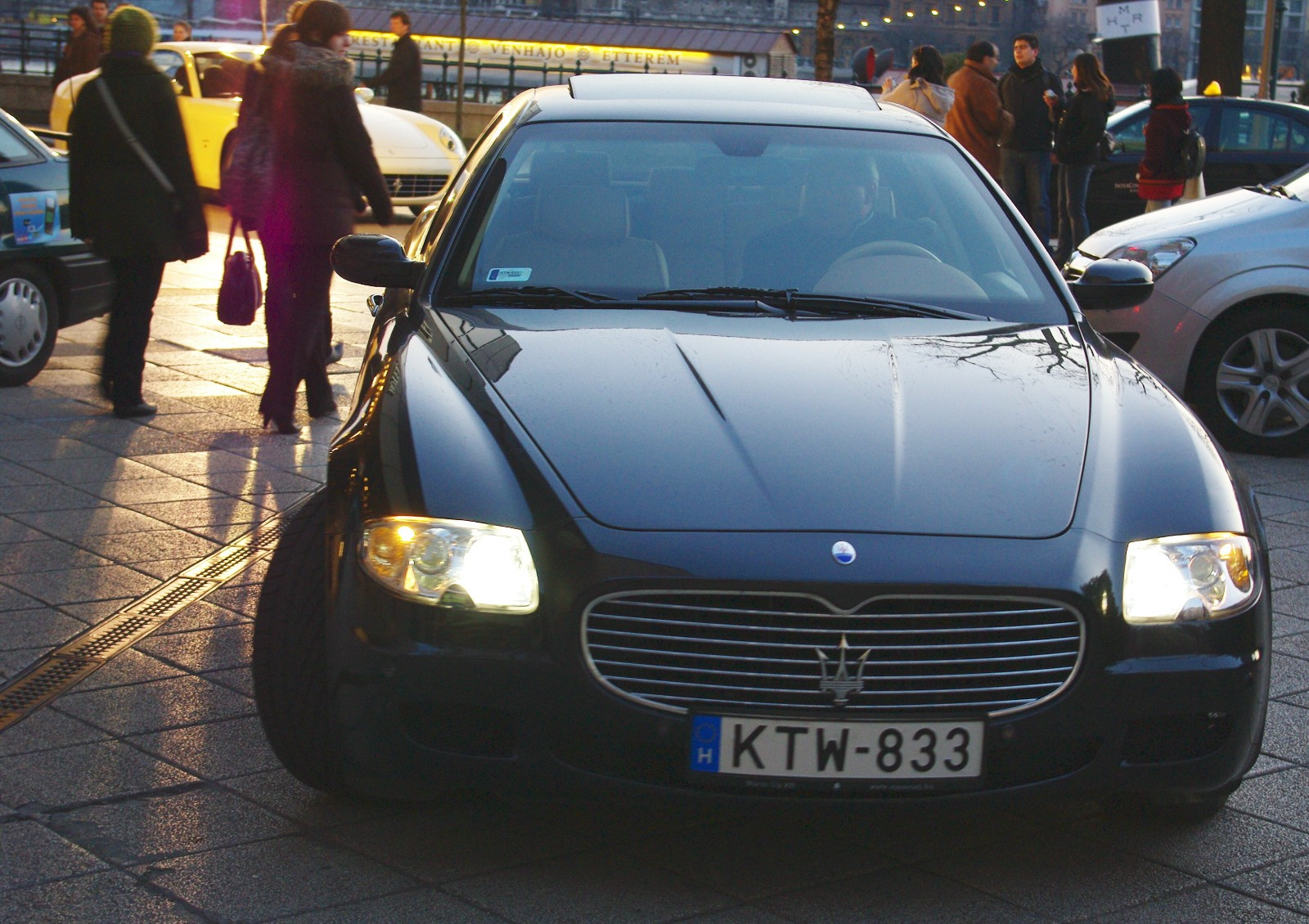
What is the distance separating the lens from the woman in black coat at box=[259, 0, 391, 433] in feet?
22.4

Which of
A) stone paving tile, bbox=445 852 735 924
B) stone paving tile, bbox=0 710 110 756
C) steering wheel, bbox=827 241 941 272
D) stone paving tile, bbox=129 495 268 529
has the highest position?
steering wheel, bbox=827 241 941 272

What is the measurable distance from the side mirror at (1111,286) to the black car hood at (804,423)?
25.2 inches

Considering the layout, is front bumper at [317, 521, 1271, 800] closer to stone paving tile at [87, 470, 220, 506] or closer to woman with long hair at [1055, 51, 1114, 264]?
stone paving tile at [87, 470, 220, 506]

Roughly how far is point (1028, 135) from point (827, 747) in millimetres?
11275

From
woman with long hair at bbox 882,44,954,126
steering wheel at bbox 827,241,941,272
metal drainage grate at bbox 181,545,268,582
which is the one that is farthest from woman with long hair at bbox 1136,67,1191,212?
metal drainage grate at bbox 181,545,268,582

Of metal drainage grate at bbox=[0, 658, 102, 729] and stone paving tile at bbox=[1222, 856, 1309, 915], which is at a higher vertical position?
stone paving tile at bbox=[1222, 856, 1309, 915]

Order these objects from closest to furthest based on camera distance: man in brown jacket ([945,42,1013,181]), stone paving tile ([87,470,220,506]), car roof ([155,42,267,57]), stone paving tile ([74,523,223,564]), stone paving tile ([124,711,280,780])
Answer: stone paving tile ([124,711,280,780])
stone paving tile ([74,523,223,564])
stone paving tile ([87,470,220,506])
man in brown jacket ([945,42,1013,181])
car roof ([155,42,267,57])

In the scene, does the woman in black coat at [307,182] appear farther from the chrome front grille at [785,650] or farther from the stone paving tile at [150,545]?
the chrome front grille at [785,650]

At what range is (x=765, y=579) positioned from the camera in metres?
2.83

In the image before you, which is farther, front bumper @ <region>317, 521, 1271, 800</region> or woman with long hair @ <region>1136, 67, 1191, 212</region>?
woman with long hair @ <region>1136, 67, 1191, 212</region>

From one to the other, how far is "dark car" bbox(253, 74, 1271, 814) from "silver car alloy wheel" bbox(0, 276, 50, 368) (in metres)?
4.74

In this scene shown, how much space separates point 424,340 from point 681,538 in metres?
1.10

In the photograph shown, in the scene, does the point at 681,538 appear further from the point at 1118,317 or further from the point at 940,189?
the point at 1118,317

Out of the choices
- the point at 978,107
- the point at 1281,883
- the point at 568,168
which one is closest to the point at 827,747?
the point at 1281,883
